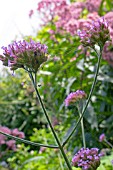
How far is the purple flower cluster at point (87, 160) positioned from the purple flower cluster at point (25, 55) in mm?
312

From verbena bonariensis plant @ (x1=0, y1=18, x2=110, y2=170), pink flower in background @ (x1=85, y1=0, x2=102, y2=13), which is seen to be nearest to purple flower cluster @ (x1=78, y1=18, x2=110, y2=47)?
verbena bonariensis plant @ (x1=0, y1=18, x2=110, y2=170)

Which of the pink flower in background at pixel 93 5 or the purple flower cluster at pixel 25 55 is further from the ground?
the pink flower in background at pixel 93 5

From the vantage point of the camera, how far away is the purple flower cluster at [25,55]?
1185 mm

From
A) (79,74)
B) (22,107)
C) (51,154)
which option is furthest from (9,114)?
(79,74)

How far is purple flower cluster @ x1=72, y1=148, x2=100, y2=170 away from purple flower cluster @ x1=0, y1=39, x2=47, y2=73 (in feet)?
1.02

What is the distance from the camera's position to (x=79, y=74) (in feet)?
9.95

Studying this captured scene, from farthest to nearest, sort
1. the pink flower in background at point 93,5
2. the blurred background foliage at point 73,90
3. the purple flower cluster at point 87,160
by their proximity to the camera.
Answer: the pink flower in background at point 93,5 → the blurred background foliage at point 73,90 → the purple flower cluster at point 87,160

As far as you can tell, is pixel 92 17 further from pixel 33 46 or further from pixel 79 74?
pixel 33 46

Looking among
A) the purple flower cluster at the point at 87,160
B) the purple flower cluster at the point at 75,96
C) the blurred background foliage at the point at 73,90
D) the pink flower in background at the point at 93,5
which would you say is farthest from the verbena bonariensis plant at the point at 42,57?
the pink flower in background at the point at 93,5

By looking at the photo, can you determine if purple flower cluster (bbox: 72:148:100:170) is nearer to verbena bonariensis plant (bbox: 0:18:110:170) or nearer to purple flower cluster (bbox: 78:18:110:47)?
verbena bonariensis plant (bbox: 0:18:110:170)

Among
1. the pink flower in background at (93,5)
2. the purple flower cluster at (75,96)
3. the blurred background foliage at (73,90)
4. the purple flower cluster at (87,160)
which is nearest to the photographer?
the purple flower cluster at (87,160)

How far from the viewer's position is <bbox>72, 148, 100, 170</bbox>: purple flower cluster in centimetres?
115

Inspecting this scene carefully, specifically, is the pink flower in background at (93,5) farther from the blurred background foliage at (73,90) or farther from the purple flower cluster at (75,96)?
A: the purple flower cluster at (75,96)

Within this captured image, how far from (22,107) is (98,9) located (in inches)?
139
